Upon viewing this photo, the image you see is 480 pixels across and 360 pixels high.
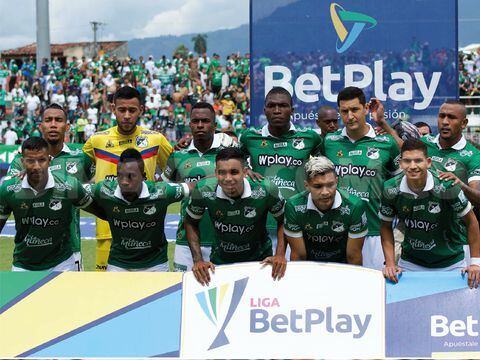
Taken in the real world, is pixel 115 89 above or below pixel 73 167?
above

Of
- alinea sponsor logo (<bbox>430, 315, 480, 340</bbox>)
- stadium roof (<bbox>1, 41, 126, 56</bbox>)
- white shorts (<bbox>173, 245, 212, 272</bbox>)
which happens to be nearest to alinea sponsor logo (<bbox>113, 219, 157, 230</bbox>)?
white shorts (<bbox>173, 245, 212, 272</bbox>)

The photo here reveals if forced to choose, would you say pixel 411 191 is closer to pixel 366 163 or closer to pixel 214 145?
pixel 366 163

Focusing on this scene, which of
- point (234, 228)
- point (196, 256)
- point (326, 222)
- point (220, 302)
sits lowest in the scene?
point (220, 302)

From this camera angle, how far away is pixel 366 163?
6.53m

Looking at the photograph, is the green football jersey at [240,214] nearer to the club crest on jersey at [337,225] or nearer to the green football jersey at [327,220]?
the green football jersey at [327,220]

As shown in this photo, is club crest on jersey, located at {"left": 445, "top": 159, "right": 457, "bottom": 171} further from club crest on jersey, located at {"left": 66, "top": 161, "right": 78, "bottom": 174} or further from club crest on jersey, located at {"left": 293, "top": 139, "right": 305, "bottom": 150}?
club crest on jersey, located at {"left": 66, "top": 161, "right": 78, "bottom": 174}

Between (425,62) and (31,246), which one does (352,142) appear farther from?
(31,246)

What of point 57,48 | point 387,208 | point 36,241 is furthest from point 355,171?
point 57,48

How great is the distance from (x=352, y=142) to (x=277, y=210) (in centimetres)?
111

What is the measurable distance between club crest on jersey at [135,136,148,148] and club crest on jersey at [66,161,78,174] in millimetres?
606

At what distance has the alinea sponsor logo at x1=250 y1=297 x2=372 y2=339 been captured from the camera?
524 centimetres

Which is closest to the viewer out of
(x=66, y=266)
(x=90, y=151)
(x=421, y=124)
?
(x=66, y=266)

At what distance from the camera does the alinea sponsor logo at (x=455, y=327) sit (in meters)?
5.16

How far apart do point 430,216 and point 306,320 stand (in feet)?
4.37
